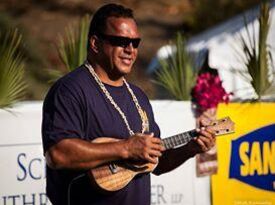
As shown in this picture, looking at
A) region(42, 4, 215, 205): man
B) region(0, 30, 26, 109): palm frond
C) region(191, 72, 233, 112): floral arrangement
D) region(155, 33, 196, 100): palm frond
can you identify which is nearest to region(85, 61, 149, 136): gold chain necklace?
region(42, 4, 215, 205): man

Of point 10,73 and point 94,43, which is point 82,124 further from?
point 10,73

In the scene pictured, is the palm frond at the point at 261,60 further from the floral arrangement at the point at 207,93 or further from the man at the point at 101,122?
the man at the point at 101,122

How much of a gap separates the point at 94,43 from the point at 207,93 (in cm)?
244

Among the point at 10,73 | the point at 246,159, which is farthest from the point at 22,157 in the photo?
the point at 246,159

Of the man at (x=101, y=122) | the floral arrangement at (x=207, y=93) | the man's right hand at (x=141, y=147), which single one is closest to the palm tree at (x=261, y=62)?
the floral arrangement at (x=207, y=93)

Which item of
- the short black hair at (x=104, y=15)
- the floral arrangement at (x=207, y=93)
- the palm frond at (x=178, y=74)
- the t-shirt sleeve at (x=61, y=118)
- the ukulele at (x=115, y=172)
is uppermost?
the palm frond at (x=178, y=74)

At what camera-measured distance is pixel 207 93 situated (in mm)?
6121

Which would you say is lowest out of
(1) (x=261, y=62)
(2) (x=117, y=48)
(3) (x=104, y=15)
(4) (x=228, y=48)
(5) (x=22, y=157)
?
(5) (x=22, y=157)

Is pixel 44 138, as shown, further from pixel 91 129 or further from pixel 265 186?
pixel 265 186

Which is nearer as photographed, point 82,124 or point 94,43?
point 82,124

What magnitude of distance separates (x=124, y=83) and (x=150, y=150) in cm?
51

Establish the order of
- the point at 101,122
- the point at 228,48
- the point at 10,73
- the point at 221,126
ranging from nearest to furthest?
the point at 101,122
the point at 221,126
the point at 10,73
the point at 228,48

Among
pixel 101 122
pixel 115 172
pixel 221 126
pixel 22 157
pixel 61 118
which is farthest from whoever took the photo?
pixel 22 157

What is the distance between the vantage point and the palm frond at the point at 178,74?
6.35 meters
